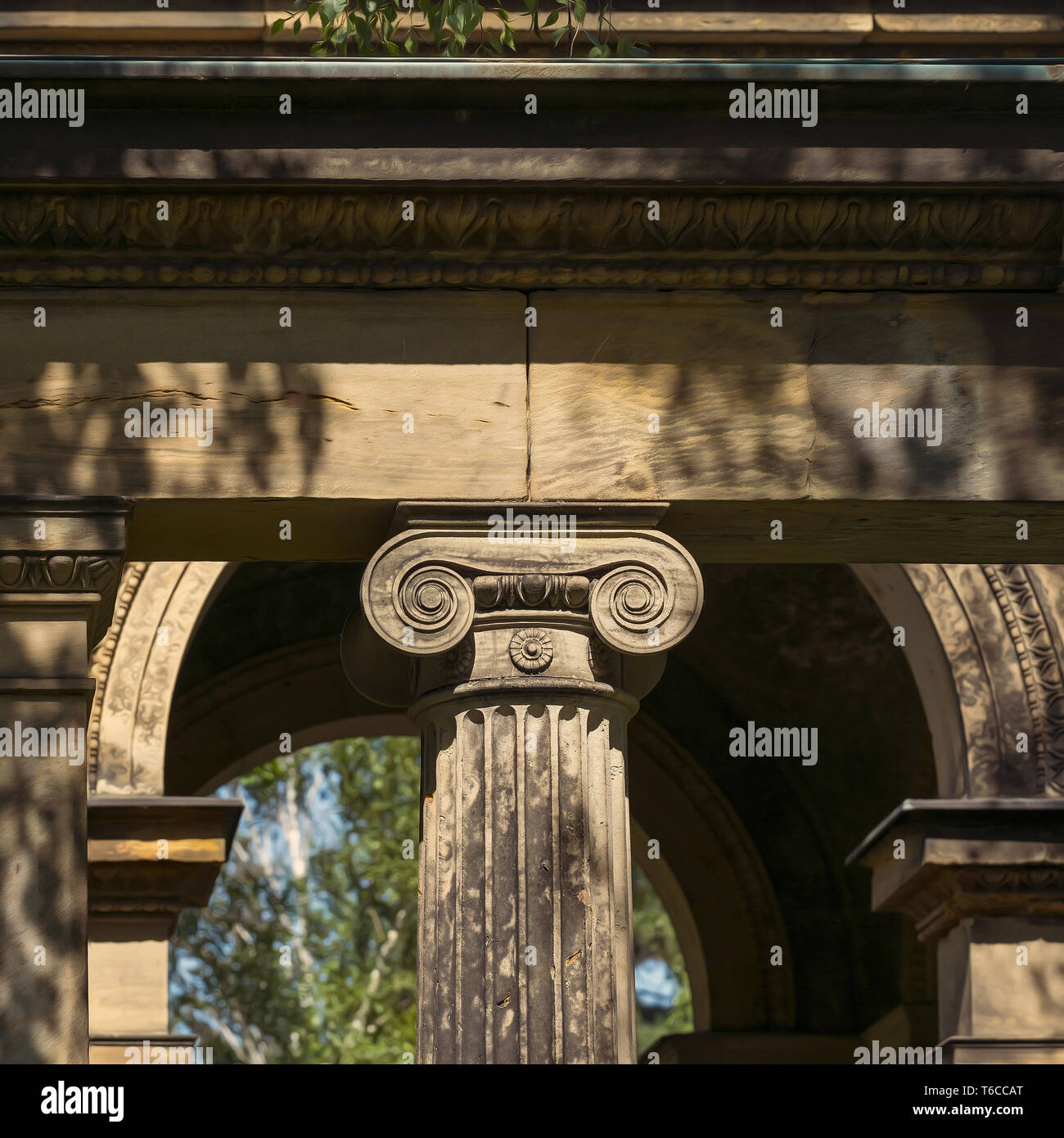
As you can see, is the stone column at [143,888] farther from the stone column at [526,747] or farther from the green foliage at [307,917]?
the green foliage at [307,917]

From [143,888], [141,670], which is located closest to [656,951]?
[143,888]

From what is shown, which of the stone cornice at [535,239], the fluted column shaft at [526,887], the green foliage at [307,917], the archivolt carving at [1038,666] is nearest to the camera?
the fluted column shaft at [526,887]

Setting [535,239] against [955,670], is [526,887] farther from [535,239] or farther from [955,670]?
[955,670]

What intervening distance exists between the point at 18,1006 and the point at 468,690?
55.1 inches

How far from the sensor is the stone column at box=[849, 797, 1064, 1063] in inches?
307

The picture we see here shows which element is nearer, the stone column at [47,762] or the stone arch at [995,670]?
the stone column at [47,762]

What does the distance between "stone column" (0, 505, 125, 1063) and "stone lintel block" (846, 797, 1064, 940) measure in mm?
4165

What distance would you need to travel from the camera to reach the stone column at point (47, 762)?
15.6 feet

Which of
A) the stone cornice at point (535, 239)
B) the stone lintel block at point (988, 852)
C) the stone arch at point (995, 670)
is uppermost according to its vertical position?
the stone cornice at point (535, 239)

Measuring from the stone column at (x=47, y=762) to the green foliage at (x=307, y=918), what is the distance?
17022 mm

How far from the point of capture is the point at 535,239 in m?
5.14

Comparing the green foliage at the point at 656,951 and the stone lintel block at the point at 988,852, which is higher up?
the green foliage at the point at 656,951

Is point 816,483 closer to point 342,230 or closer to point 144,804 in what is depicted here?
point 342,230

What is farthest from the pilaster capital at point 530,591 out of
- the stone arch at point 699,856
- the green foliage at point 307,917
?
the green foliage at point 307,917
